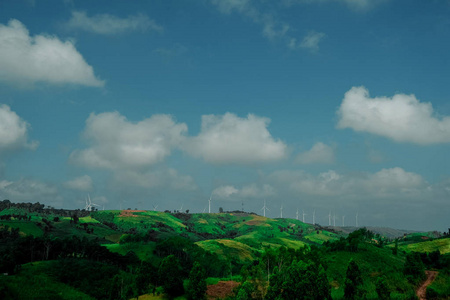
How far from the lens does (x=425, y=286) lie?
144000 millimetres

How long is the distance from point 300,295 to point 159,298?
7321 centimetres

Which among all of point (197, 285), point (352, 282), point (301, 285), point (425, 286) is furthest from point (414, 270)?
point (197, 285)

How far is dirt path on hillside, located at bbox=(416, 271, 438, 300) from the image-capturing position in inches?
5059

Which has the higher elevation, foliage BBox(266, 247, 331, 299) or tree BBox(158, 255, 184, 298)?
foliage BBox(266, 247, 331, 299)

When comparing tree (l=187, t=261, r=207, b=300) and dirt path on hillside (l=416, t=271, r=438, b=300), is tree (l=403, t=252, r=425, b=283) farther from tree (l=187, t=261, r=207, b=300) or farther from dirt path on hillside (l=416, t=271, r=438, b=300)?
tree (l=187, t=261, r=207, b=300)

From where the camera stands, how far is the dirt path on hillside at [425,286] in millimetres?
128500

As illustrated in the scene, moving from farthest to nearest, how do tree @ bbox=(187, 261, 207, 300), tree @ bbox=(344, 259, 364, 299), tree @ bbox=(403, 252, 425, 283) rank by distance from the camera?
tree @ bbox=(403, 252, 425, 283), tree @ bbox=(187, 261, 207, 300), tree @ bbox=(344, 259, 364, 299)

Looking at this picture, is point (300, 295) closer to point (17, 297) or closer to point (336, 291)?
point (336, 291)

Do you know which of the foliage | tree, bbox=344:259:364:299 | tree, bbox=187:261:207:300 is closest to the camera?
the foliage

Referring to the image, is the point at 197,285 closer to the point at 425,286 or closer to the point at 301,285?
the point at 301,285

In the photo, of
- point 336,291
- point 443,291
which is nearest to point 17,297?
point 336,291

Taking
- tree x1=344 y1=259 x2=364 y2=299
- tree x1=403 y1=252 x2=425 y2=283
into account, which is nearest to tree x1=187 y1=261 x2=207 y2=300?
tree x1=344 y1=259 x2=364 y2=299

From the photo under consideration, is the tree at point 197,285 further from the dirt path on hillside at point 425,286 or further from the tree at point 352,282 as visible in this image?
the dirt path on hillside at point 425,286

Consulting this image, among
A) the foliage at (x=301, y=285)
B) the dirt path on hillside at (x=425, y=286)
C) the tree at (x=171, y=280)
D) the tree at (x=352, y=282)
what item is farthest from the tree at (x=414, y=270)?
the tree at (x=171, y=280)
